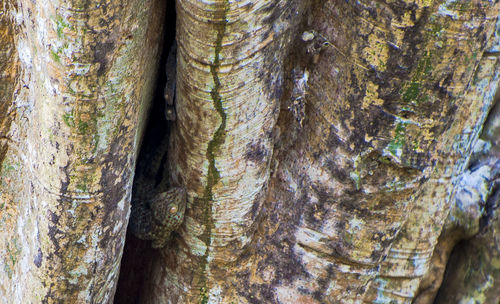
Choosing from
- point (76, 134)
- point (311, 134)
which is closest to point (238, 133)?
point (311, 134)

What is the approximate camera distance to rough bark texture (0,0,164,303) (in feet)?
4.21

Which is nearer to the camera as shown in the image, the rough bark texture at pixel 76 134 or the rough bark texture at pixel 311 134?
the rough bark texture at pixel 76 134

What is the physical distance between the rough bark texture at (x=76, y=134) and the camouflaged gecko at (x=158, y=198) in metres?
0.07

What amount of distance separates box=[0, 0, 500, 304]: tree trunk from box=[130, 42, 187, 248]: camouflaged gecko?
0.05 metres

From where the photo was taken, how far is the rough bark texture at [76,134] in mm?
1284

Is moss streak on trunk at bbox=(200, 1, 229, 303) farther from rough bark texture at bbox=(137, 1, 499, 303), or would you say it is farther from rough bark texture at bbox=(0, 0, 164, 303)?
rough bark texture at bbox=(0, 0, 164, 303)

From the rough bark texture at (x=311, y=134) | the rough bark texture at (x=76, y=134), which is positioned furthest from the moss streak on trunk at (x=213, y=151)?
the rough bark texture at (x=76, y=134)

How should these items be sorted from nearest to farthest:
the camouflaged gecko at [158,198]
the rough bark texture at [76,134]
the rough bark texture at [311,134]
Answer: the rough bark texture at [76,134] → the rough bark texture at [311,134] → the camouflaged gecko at [158,198]

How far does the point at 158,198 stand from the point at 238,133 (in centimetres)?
31

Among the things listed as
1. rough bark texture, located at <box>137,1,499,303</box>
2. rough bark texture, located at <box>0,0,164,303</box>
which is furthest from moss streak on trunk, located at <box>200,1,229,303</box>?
rough bark texture, located at <box>0,0,164,303</box>

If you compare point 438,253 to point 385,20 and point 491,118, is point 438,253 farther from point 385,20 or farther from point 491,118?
point 385,20

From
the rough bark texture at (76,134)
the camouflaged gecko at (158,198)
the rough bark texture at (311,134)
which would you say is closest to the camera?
the rough bark texture at (76,134)

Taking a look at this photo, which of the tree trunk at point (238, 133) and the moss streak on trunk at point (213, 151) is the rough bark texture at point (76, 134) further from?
the moss streak on trunk at point (213, 151)

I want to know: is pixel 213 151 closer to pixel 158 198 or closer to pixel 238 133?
pixel 238 133
